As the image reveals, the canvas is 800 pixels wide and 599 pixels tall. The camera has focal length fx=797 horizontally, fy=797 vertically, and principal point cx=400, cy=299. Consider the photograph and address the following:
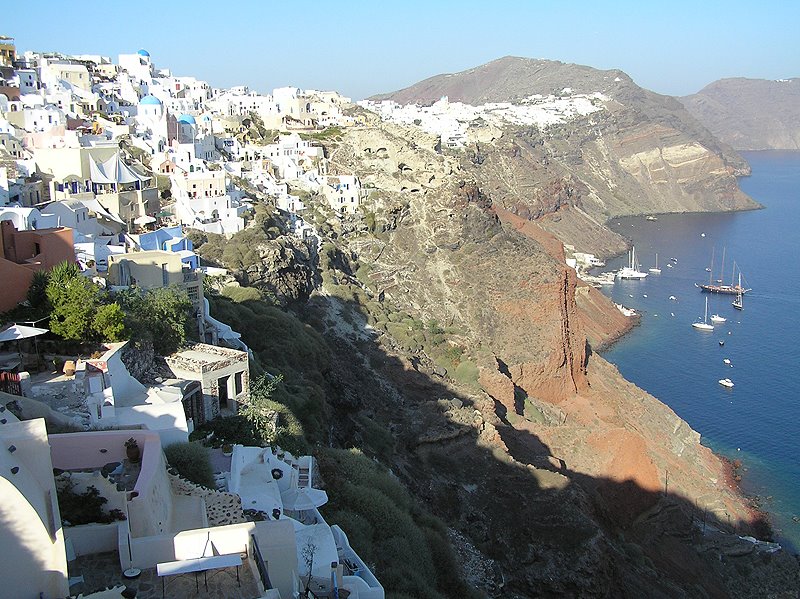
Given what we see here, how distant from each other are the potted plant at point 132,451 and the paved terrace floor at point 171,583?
176 cm

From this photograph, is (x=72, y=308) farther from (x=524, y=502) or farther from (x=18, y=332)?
(x=524, y=502)

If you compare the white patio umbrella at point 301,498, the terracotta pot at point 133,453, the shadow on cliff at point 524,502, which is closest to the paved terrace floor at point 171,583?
the terracotta pot at point 133,453

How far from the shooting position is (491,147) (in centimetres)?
8900

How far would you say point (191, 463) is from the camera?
11.0 m

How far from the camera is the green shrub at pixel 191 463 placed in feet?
35.6

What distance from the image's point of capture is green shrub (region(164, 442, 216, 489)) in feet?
35.6

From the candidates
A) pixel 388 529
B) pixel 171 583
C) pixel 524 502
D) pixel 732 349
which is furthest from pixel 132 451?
pixel 732 349

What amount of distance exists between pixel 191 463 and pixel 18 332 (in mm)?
3752

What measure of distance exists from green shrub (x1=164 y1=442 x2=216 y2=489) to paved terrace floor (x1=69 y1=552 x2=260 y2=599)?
3.25 meters

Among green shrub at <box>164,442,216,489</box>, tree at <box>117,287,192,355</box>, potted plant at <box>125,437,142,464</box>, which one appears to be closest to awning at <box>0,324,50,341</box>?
tree at <box>117,287,192,355</box>

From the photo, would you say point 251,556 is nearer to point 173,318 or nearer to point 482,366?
point 173,318

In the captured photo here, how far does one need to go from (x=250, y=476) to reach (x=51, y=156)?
22.5 meters

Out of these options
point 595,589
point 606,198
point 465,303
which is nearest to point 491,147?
point 606,198

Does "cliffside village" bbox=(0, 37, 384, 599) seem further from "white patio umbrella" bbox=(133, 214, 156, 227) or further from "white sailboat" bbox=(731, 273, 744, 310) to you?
"white sailboat" bbox=(731, 273, 744, 310)
